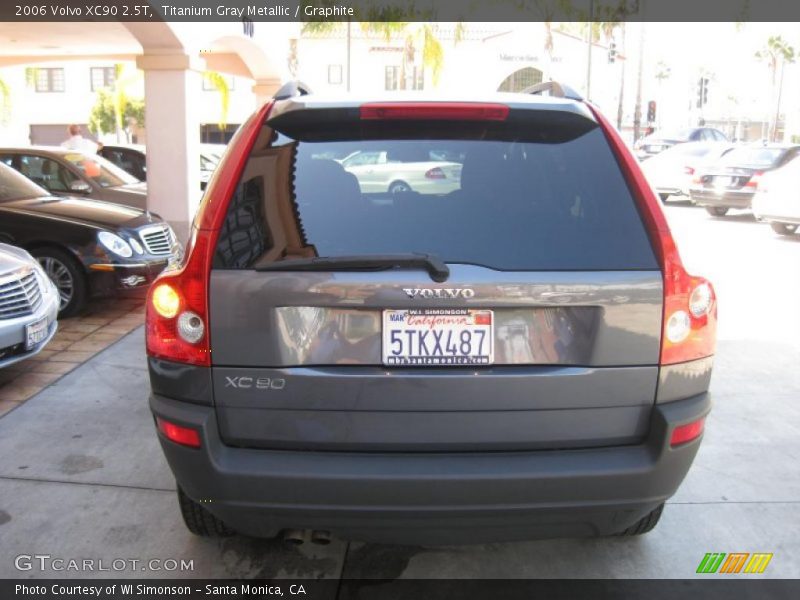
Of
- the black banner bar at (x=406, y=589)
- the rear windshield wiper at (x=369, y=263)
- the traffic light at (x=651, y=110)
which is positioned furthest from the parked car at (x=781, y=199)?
the traffic light at (x=651, y=110)

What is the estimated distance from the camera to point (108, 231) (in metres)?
7.63

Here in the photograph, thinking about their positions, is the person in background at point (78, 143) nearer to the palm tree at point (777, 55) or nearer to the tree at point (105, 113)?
the tree at point (105, 113)

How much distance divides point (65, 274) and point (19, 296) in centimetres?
238

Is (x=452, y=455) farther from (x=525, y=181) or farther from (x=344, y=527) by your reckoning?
(x=525, y=181)

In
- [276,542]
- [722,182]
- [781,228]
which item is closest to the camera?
[276,542]

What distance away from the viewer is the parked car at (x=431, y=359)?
255 centimetres

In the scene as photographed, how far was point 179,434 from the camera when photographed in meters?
2.67

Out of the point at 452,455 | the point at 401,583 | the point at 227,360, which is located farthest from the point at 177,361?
the point at 401,583

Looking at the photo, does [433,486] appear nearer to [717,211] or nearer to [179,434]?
[179,434]

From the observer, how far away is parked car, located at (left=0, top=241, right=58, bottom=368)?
513cm

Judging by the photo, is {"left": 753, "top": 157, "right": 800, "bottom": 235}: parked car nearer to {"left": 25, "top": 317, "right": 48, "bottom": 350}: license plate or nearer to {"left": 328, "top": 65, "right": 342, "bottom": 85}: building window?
{"left": 25, "top": 317, "right": 48, "bottom": 350}: license plate

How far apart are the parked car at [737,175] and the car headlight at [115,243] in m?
13.4

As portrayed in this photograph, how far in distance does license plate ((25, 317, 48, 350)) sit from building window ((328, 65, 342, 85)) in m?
46.8

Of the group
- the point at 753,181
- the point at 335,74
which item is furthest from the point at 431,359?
the point at 335,74
